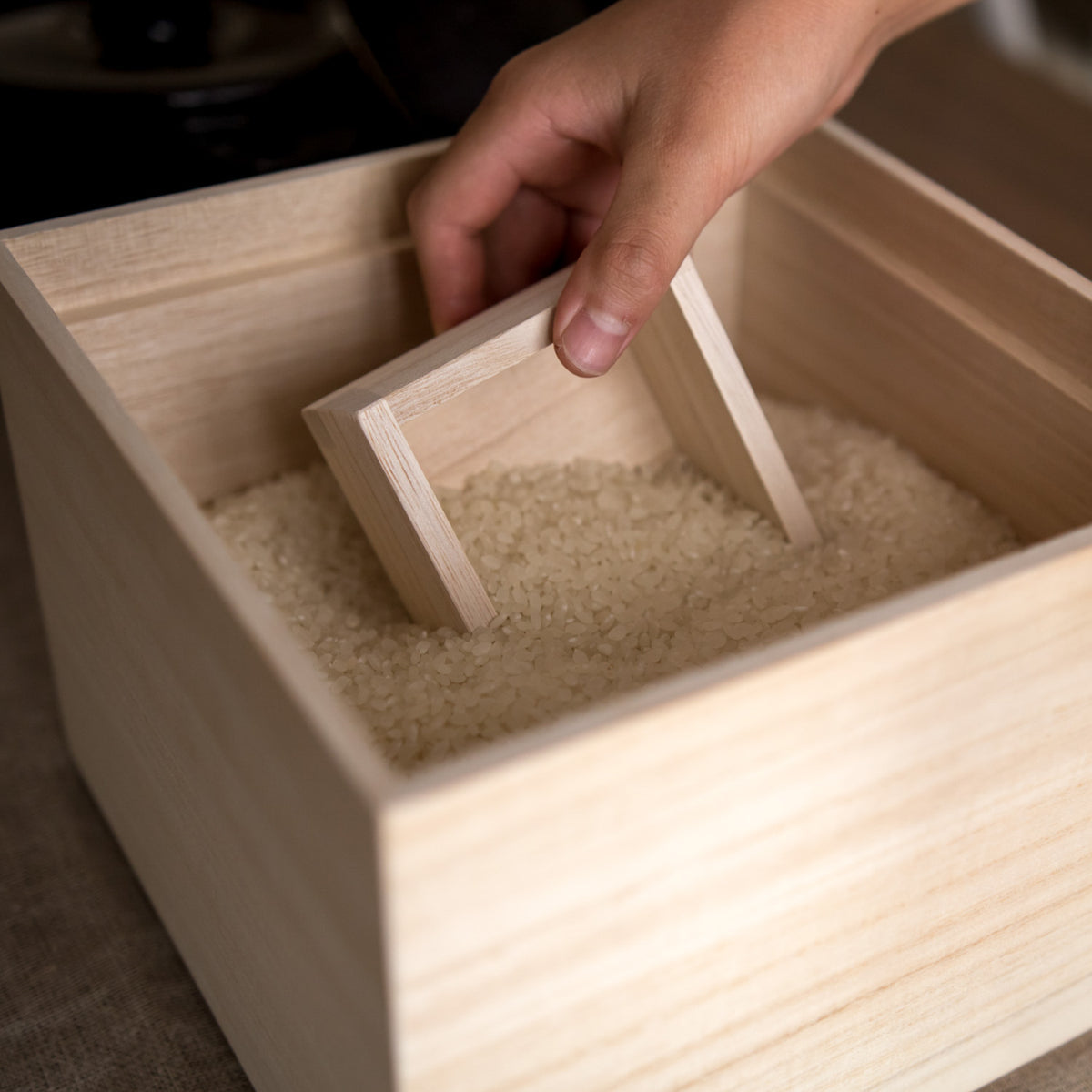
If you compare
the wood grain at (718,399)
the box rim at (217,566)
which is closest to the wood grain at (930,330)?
the wood grain at (718,399)

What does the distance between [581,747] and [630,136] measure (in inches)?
18.2

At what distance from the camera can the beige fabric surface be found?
0.76 meters

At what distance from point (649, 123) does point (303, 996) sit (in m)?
0.51

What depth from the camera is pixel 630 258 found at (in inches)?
27.5

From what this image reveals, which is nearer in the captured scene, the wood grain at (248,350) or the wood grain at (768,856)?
the wood grain at (768,856)

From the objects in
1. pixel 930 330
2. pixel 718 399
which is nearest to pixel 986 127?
pixel 930 330

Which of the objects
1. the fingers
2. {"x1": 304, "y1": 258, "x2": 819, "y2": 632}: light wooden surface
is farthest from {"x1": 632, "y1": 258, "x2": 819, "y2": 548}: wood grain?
the fingers

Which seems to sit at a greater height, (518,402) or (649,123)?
(649,123)

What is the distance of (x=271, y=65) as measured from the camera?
43.7 inches

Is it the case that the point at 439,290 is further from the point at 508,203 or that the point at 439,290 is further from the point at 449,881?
the point at 449,881

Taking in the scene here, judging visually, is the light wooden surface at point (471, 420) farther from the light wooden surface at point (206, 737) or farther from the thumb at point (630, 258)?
Answer: the light wooden surface at point (206, 737)

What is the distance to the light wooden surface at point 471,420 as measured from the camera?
0.71m

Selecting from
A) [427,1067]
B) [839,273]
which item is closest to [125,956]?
[427,1067]

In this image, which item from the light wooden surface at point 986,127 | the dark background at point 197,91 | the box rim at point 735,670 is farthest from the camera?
the light wooden surface at point 986,127
